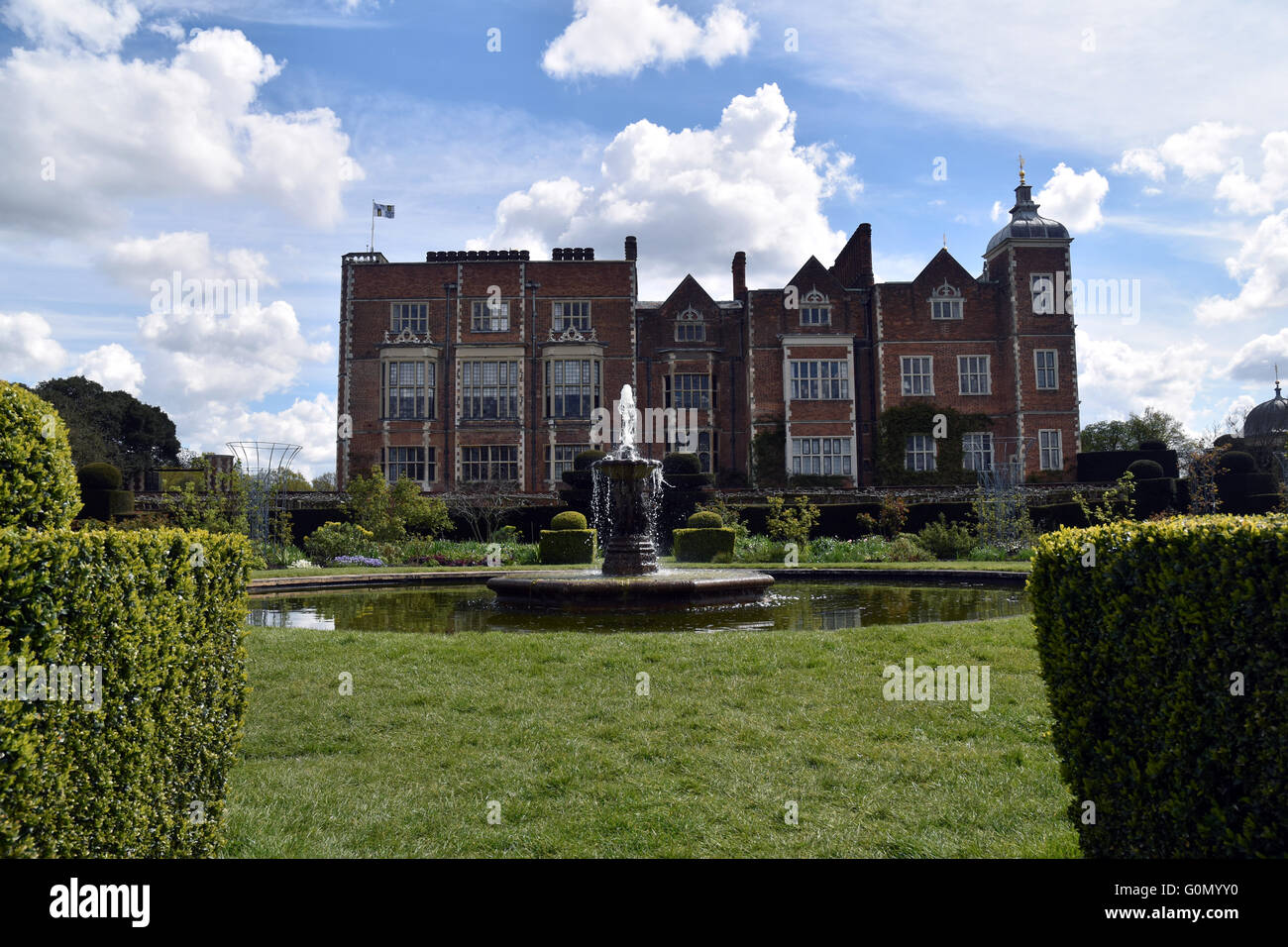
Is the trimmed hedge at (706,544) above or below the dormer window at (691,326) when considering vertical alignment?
below

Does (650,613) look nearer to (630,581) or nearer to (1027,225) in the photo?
(630,581)

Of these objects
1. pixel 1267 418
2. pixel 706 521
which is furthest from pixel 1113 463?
pixel 1267 418

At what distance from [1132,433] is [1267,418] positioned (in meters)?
8.00

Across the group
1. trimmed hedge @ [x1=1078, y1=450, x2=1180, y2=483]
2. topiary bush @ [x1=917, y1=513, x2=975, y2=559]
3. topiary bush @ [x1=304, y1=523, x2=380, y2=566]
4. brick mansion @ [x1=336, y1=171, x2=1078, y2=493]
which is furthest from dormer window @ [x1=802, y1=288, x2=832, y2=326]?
topiary bush @ [x1=304, y1=523, x2=380, y2=566]

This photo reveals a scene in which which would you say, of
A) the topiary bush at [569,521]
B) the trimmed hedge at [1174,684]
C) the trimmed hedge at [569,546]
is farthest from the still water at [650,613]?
the topiary bush at [569,521]

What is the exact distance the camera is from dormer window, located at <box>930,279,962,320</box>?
113ft

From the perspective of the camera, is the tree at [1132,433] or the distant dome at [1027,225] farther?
the tree at [1132,433]

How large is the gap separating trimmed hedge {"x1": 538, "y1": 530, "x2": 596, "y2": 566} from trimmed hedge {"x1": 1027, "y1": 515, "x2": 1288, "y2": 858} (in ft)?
52.5

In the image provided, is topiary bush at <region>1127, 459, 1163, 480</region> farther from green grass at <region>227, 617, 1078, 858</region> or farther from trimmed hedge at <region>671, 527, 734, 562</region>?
green grass at <region>227, 617, 1078, 858</region>

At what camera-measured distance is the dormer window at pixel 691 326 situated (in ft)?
119

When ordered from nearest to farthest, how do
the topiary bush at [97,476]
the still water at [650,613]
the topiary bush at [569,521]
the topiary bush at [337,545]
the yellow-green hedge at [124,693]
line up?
1. the yellow-green hedge at [124,693]
2. the still water at [650,613]
3. the topiary bush at [569,521]
4. the topiary bush at [337,545]
5. the topiary bush at [97,476]

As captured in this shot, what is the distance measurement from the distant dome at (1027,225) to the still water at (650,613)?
1012 inches

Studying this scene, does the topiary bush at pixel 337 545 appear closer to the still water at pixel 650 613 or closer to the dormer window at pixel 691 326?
the still water at pixel 650 613

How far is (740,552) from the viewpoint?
66.4ft
